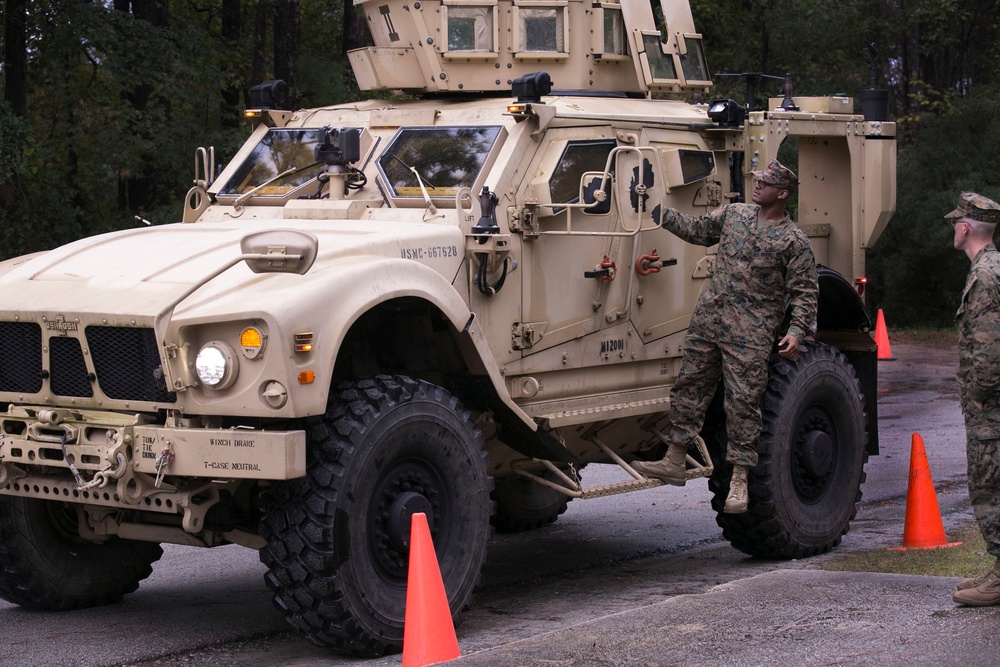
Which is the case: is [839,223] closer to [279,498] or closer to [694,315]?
[694,315]

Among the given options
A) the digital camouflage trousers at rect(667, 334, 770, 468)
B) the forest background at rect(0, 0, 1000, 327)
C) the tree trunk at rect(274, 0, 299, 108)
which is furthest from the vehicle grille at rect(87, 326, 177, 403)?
the tree trunk at rect(274, 0, 299, 108)

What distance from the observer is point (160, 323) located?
5840 millimetres

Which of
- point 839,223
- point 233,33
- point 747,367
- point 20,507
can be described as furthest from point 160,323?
point 233,33

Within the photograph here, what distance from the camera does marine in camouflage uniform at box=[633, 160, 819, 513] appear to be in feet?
25.0

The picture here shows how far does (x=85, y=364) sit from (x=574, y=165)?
2714 millimetres

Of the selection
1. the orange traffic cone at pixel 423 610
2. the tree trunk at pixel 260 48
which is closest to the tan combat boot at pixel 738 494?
the orange traffic cone at pixel 423 610

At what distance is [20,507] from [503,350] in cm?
239

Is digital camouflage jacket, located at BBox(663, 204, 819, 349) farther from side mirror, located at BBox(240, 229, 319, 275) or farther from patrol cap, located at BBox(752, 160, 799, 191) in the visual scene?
side mirror, located at BBox(240, 229, 319, 275)

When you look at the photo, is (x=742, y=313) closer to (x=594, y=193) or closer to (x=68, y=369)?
(x=594, y=193)

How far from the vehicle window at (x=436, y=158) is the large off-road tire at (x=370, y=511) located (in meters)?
1.30

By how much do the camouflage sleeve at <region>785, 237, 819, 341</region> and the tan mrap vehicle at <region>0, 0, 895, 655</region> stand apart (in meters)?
0.47

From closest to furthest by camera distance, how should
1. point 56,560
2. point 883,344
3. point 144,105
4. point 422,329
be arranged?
1. point 422,329
2. point 56,560
3. point 883,344
4. point 144,105

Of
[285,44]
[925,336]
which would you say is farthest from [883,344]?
[285,44]

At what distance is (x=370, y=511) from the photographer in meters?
6.09
